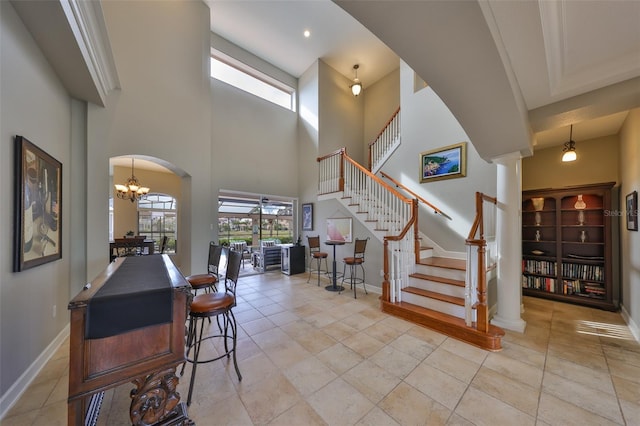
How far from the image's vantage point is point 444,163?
457 cm

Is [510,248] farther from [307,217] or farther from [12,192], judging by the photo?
[12,192]

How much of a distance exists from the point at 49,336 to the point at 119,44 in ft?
14.3

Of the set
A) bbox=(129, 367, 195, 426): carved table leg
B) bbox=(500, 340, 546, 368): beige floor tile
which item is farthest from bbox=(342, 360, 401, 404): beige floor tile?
bbox=(500, 340, 546, 368): beige floor tile

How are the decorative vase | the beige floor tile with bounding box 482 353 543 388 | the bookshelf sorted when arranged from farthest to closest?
the decorative vase → the bookshelf → the beige floor tile with bounding box 482 353 543 388

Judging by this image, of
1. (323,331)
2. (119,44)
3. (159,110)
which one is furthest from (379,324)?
(119,44)

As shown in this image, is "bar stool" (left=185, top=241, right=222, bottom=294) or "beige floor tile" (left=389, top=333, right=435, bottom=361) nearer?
"beige floor tile" (left=389, top=333, right=435, bottom=361)

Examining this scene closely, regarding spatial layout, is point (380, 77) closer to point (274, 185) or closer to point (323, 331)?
point (274, 185)

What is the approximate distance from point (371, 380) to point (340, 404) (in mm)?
399

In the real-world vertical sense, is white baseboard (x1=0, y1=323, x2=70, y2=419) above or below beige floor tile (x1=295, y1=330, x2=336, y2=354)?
above

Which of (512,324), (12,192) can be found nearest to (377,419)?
(512,324)

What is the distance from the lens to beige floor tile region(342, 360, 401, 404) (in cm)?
186

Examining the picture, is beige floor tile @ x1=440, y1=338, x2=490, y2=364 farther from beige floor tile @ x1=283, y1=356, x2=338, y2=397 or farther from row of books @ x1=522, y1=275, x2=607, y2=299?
row of books @ x1=522, y1=275, x2=607, y2=299

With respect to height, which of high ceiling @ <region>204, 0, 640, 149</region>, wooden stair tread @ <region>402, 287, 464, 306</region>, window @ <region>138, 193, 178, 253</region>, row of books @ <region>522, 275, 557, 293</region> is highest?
high ceiling @ <region>204, 0, 640, 149</region>

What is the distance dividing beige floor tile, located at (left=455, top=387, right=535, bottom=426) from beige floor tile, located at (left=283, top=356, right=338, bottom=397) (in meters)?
1.04
